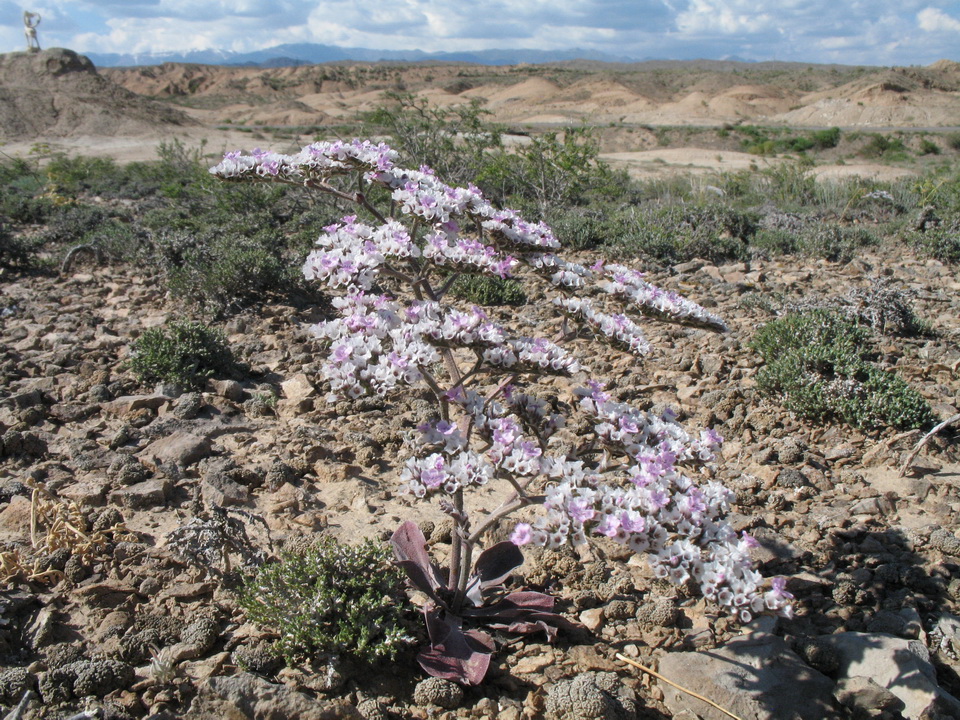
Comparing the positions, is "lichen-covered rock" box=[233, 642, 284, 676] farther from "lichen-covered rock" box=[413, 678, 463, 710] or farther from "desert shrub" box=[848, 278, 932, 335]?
"desert shrub" box=[848, 278, 932, 335]

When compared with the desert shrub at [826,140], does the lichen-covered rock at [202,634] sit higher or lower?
lower

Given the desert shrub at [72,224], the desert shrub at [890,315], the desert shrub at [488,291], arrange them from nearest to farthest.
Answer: the desert shrub at [890,315] < the desert shrub at [488,291] < the desert shrub at [72,224]

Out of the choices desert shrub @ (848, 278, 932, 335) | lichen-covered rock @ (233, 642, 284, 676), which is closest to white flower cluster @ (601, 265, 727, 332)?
lichen-covered rock @ (233, 642, 284, 676)

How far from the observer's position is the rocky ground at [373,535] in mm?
2461

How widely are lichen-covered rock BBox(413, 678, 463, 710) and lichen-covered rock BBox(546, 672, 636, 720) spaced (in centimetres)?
34

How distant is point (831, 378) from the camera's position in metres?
4.71

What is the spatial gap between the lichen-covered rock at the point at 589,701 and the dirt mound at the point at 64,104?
34.7m

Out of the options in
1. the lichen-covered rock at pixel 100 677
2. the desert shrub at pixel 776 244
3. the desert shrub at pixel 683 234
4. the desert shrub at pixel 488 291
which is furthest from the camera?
the desert shrub at pixel 776 244

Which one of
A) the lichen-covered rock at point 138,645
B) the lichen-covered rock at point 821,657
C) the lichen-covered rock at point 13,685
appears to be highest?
the lichen-covered rock at point 13,685

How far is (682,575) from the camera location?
1.95 meters

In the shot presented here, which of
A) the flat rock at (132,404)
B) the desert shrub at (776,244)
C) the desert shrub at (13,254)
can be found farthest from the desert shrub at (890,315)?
the desert shrub at (13,254)

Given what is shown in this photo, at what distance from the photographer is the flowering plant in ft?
6.59

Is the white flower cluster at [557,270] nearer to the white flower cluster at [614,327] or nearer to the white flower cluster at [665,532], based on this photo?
the white flower cluster at [614,327]

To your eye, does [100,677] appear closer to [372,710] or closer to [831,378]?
[372,710]
